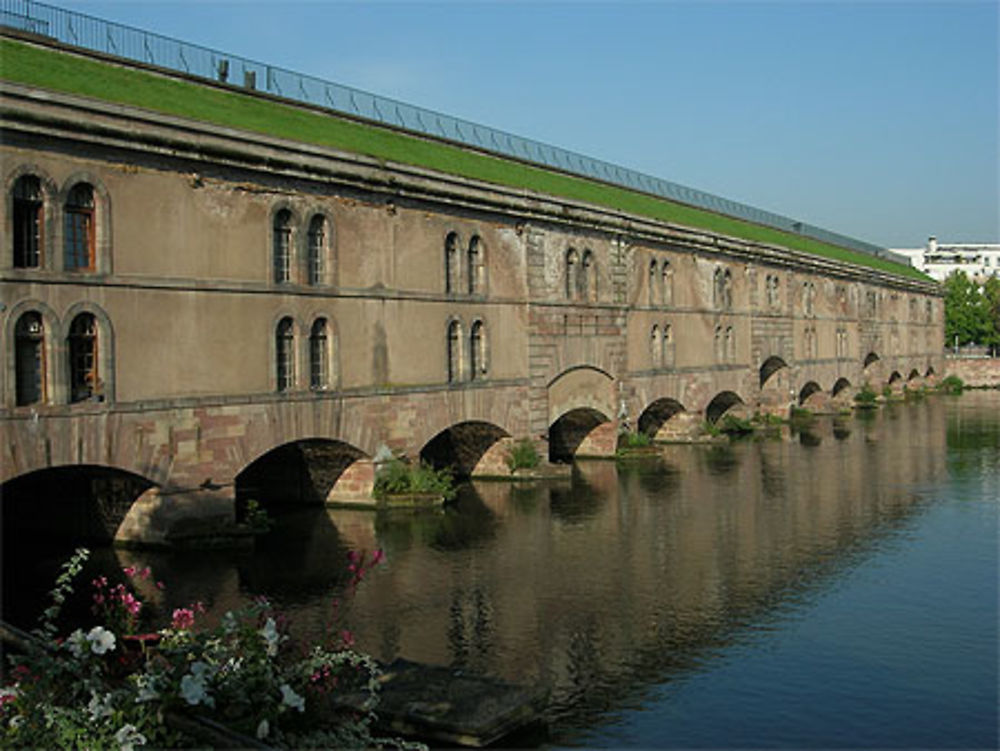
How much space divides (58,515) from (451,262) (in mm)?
11362

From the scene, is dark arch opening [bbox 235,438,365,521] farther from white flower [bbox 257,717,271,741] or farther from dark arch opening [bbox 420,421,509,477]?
white flower [bbox 257,717,271,741]

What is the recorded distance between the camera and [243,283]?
21.4 m

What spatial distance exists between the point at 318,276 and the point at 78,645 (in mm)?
15389

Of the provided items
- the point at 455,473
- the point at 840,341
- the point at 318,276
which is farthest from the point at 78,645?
the point at 840,341

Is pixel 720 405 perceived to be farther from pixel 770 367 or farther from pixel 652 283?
pixel 652 283

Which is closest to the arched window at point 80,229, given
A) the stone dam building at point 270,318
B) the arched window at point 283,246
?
the stone dam building at point 270,318

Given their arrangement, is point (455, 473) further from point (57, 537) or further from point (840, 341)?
point (840, 341)

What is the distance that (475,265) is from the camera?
93.8 feet

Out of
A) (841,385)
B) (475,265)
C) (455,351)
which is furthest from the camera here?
(841,385)

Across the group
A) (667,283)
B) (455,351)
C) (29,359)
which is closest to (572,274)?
(455,351)

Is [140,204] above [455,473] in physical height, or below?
above

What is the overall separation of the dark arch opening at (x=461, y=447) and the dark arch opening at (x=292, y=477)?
14.8 ft

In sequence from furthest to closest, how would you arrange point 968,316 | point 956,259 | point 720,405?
point 956,259
point 968,316
point 720,405

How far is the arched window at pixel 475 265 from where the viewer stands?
28359mm
